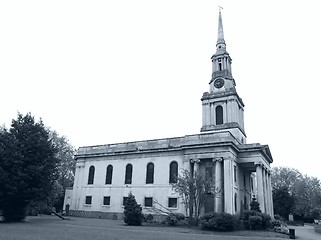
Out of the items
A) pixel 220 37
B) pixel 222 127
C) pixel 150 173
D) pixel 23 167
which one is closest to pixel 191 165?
pixel 150 173

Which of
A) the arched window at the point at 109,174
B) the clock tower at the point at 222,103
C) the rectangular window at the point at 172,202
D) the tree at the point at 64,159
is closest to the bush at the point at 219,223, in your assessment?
the rectangular window at the point at 172,202

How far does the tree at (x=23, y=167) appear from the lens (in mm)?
26375

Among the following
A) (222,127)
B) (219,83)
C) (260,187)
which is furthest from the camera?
(219,83)

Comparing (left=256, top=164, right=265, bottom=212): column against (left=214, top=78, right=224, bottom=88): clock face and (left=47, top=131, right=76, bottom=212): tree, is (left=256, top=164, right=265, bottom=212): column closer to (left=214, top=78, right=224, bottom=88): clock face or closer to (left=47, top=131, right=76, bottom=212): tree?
(left=214, top=78, right=224, bottom=88): clock face

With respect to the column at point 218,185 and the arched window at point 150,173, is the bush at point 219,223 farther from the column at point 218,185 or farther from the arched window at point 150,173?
the arched window at point 150,173

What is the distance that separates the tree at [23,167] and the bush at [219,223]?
1629 cm

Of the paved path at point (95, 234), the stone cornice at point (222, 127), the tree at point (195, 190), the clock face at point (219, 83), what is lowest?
the paved path at point (95, 234)

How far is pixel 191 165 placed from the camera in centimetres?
3397

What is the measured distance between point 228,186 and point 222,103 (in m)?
13.3

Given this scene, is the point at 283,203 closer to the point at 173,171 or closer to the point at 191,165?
the point at 173,171

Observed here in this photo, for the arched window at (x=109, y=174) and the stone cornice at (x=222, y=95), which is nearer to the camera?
the stone cornice at (x=222, y=95)

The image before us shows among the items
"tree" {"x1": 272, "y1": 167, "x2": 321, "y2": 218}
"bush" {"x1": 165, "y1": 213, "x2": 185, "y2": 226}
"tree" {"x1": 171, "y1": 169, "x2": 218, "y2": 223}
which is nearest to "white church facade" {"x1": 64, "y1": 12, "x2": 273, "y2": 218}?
"bush" {"x1": 165, "y1": 213, "x2": 185, "y2": 226}

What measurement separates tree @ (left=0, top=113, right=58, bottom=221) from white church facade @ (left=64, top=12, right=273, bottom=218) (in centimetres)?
1174

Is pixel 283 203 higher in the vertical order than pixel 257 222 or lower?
higher
